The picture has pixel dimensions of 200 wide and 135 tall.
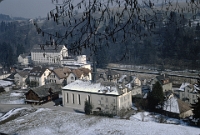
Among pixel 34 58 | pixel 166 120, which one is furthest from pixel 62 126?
pixel 34 58

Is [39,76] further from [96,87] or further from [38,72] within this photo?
[96,87]

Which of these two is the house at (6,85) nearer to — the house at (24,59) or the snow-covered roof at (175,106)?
the house at (24,59)

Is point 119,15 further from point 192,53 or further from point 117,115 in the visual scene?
point 192,53

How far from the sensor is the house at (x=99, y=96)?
39.1 feet

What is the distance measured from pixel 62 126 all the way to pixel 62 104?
20.1 feet

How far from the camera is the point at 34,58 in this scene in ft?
108

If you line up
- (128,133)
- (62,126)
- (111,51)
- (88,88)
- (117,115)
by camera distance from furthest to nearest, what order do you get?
(111,51) < (88,88) < (117,115) < (62,126) < (128,133)

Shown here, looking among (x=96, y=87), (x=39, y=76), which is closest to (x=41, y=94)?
(x=96, y=87)

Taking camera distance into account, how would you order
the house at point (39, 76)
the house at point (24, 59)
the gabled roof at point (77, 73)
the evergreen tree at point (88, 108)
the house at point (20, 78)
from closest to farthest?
the evergreen tree at point (88, 108)
the gabled roof at point (77, 73)
the house at point (39, 76)
the house at point (20, 78)
the house at point (24, 59)

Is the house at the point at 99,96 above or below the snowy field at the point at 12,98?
above

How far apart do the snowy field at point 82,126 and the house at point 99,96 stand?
10.3 ft

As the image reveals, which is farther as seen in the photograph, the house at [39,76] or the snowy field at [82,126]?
the house at [39,76]

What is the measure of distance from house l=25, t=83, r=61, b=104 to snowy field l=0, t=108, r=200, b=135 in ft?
15.2

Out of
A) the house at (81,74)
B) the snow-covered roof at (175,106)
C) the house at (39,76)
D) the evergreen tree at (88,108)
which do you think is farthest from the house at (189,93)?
the house at (39,76)
